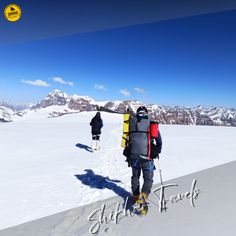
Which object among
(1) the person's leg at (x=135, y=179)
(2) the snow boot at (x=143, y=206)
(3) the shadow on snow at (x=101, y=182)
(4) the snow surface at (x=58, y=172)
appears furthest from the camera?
(3) the shadow on snow at (x=101, y=182)

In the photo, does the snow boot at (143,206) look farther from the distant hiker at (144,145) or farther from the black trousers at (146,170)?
A: the black trousers at (146,170)

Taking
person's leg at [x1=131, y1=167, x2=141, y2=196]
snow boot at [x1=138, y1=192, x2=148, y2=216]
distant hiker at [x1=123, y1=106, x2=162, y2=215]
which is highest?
distant hiker at [x1=123, y1=106, x2=162, y2=215]

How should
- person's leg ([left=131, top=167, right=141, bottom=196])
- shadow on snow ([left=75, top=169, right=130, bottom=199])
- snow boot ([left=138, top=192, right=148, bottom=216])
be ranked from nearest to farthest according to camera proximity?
1. snow boot ([left=138, top=192, right=148, bottom=216])
2. person's leg ([left=131, top=167, right=141, bottom=196])
3. shadow on snow ([left=75, top=169, right=130, bottom=199])

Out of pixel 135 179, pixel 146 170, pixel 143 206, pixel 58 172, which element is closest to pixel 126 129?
pixel 146 170

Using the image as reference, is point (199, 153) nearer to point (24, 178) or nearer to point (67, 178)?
point (67, 178)

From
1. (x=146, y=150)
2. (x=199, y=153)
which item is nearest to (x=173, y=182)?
(x=146, y=150)

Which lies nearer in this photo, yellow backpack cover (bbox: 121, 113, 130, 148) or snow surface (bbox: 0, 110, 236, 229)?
yellow backpack cover (bbox: 121, 113, 130, 148)

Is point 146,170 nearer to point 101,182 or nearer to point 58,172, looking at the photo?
point 101,182

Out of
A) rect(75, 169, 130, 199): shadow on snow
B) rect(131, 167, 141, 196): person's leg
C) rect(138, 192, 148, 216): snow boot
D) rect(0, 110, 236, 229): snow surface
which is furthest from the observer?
rect(75, 169, 130, 199): shadow on snow

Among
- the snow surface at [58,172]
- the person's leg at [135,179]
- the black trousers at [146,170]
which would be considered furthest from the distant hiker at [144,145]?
the snow surface at [58,172]

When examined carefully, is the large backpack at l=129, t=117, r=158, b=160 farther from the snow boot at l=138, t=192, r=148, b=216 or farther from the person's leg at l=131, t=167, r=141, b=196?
the snow boot at l=138, t=192, r=148, b=216

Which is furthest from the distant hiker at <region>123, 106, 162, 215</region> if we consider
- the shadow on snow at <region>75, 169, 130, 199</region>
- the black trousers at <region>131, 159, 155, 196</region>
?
the shadow on snow at <region>75, 169, 130, 199</region>

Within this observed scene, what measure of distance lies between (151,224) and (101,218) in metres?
1.10

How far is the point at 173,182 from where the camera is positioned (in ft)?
30.7
